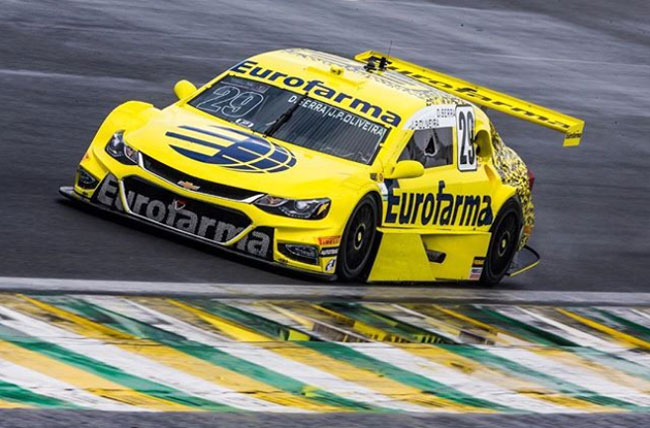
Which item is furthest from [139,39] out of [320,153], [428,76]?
[320,153]

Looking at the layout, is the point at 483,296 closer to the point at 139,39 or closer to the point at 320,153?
the point at 320,153

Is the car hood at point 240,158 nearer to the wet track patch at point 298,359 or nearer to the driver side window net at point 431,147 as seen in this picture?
the driver side window net at point 431,147

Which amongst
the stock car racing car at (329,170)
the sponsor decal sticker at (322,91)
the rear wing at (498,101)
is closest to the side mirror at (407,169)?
the stock car racing car at (329,170)

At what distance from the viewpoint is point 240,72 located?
12258 millimetres

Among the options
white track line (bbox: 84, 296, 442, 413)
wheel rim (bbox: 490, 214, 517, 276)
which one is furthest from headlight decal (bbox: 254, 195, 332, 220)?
wheel rim (bbox: 490, 214, 517, 276)

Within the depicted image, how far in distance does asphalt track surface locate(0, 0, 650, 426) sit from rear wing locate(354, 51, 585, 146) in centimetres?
143

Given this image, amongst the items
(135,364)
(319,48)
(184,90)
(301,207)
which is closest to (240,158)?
(301,207)

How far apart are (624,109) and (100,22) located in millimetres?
7974

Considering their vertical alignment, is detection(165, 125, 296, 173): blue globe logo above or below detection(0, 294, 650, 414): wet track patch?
above

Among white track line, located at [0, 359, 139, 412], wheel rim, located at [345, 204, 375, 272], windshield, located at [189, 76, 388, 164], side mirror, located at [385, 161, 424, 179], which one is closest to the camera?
white track line, located at [0, 359, 139, 412]

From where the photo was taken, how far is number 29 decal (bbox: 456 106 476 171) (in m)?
12.3

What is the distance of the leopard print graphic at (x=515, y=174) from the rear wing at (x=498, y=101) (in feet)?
0.93

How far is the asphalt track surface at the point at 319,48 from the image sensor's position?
10805 millimetres

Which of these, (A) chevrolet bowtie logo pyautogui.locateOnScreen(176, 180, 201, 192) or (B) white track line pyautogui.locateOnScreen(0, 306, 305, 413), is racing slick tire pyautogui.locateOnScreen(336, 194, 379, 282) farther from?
(B) white track line pyautogui.locateOnScreen(0, 306, 305, 413)
